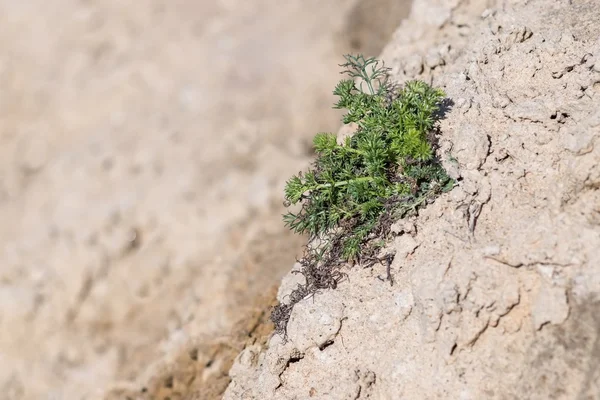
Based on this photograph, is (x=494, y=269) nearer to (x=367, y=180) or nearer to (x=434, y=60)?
(x=367, y=180)

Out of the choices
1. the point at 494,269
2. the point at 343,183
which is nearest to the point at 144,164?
the point at 343,183

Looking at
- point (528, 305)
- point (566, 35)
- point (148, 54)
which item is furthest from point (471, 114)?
point (148, 54)

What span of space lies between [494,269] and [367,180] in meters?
0.92

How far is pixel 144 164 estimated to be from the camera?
7.93 meters

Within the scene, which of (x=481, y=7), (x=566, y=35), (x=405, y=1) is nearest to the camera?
(x=566, y=35)

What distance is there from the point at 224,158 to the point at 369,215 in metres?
4.26

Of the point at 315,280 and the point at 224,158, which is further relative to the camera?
the point at 224,158

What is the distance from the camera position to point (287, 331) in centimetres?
368

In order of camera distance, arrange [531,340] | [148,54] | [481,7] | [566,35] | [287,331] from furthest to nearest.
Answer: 1. [148,54]
2. [481,7]
3. [566,35]
4. [287,331]
5. [531,340]

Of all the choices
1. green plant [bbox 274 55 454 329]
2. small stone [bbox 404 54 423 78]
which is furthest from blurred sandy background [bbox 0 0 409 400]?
small stone [bbox 404 54 423 78]

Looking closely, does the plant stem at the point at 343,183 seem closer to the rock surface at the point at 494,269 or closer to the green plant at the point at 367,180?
the green plant at the point at 367,180

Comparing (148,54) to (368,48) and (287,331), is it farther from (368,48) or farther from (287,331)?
(287,331)

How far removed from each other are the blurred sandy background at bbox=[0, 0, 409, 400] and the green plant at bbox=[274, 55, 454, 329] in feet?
4.95

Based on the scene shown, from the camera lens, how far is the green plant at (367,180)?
143 inches
